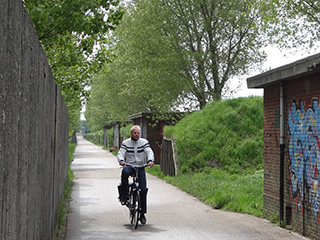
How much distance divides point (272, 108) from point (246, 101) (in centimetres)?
1206

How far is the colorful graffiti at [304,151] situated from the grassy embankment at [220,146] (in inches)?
212

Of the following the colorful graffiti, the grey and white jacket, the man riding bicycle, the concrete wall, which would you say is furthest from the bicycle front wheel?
the concrete wall

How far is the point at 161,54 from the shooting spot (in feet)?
98.6

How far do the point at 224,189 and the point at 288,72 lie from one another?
18.0ft

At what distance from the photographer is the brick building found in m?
8.46

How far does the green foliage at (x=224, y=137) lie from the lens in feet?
64.1

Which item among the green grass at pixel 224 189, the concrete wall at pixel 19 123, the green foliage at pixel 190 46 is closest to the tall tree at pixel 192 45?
the green foliage at pixel 190 46

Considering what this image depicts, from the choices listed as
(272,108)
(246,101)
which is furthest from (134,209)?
(246,101)

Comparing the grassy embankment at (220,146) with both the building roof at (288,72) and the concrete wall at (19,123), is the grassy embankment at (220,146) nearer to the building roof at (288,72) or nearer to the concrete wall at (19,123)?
the building roof at (288,72)

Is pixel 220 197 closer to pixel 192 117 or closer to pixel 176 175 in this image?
pixel 176 175

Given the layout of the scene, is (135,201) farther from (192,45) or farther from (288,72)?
(192,45)

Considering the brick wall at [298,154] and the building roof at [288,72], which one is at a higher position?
the building roof at [288,72]

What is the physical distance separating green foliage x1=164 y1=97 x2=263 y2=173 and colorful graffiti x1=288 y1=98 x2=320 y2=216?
31.0 feet

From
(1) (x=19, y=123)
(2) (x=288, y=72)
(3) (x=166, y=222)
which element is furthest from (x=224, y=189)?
(1) (x=19, y=123)
